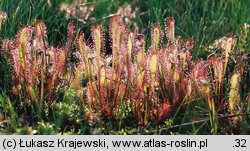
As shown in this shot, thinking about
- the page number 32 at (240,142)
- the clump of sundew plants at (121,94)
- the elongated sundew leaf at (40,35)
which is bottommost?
the page number 32 at (240,142)

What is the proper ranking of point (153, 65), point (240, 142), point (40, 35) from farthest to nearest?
1. point (40, 35)
2. point (153, 65)
3. point (240, 142)

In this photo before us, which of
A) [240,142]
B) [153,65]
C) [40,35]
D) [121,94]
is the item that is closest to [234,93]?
[240,142]

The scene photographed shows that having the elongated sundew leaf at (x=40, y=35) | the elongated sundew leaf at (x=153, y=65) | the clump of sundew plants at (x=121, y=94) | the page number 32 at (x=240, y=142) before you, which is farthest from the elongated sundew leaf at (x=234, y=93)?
the elongated sundew leaf at (x=40, y=35)

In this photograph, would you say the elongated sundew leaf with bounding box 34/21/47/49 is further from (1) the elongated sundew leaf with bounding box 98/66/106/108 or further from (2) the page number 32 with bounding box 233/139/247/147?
(2) the page number 32 with bounding box 233/139/247/147

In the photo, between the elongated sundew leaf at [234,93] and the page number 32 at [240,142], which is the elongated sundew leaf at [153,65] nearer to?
the elongated sundew leaf at [234,93]

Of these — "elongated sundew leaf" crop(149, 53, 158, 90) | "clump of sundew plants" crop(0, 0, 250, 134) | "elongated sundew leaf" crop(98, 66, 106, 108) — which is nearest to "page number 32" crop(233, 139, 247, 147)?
"clump of sundew plants" crop(0, 0, 250, 134)

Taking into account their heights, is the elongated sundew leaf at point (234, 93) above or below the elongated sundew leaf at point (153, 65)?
below

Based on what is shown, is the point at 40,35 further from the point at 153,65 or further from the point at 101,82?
the point at 153,65

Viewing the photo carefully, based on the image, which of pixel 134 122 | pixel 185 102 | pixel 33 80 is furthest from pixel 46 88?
pixel 185 102
